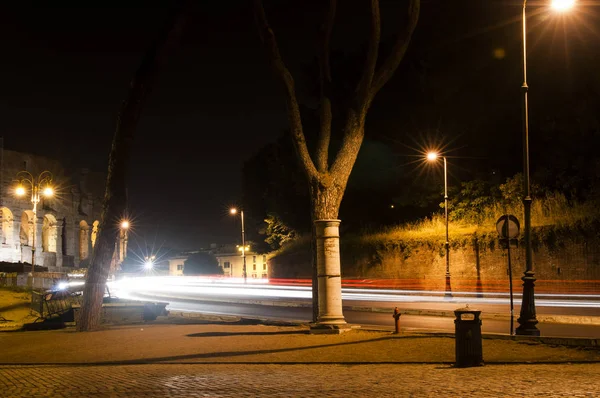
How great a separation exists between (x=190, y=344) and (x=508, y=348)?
736 cm

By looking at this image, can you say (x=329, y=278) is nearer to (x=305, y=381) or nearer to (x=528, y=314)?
(x=528, y=314)

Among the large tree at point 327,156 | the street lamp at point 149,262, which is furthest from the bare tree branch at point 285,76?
the street lamp at point 149,262

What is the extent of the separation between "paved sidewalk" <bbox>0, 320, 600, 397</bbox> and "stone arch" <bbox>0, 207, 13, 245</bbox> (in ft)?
162

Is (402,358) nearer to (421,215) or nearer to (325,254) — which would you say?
(325,254)

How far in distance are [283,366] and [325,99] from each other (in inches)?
342

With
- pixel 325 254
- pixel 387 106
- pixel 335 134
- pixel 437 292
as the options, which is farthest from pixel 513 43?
pixel 325 254

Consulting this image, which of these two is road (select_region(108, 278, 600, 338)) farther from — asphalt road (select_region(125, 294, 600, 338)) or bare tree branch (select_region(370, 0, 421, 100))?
bare tree branch (select_region(370, 0, 421, 100))

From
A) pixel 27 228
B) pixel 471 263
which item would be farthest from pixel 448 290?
pixel 27 228

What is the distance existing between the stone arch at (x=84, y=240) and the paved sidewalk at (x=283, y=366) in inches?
2499

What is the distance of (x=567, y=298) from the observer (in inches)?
1202

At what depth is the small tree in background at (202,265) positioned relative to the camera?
89.9 meters

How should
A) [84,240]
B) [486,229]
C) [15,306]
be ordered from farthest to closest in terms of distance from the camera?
[84,240] → [486,229] → [15,306]

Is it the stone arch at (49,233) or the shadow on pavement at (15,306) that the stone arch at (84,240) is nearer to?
the stone arch at (49,233)

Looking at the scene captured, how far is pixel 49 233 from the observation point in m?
73.1
